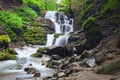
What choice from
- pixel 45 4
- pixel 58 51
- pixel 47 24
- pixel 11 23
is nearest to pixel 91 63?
pixel 58 51

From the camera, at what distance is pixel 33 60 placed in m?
27.8

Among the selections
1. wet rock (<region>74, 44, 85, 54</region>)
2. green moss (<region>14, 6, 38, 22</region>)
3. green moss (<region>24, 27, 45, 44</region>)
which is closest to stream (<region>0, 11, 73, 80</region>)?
green moss (<region>24, 27, 45, 44</region>)

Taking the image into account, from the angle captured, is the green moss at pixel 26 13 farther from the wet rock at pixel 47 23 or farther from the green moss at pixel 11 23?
the green moss at pixel 11 23

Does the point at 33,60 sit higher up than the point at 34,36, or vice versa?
the point at 34,36

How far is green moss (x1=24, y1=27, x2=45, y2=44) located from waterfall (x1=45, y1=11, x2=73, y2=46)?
1237 millimetres

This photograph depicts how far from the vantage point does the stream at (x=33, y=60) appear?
20.7m

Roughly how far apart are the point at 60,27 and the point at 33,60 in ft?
64.8

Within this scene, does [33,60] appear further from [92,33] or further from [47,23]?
[47,23]

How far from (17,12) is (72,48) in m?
21.4

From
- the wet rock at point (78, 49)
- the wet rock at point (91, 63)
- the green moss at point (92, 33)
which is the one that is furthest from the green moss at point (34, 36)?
the wet rock at point (91, 63)

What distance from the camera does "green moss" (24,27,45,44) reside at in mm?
41866

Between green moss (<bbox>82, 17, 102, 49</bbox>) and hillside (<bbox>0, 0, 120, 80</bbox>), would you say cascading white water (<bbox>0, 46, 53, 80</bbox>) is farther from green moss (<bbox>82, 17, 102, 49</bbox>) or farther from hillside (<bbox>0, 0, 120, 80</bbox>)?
green moss (<bbox>82, 17, 102, 49</bbox>)

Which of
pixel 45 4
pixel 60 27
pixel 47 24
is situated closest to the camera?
pixel 60 27

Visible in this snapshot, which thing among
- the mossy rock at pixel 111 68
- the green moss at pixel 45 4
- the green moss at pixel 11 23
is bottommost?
the mossy rock at pixel 111 68
